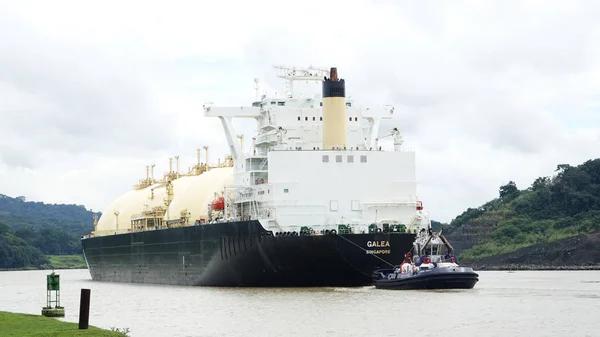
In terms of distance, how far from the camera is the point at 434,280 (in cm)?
4928

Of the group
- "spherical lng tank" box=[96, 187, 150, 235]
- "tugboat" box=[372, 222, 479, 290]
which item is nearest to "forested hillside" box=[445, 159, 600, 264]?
"spherical lng tank" box=[96, 187, 150, 235]

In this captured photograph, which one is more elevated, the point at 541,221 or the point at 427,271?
the point at 541,221

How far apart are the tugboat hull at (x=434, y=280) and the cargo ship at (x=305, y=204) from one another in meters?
1.98

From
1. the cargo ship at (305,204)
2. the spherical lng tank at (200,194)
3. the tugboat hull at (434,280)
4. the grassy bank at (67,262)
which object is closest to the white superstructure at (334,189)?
the cargo ship at (305,204)

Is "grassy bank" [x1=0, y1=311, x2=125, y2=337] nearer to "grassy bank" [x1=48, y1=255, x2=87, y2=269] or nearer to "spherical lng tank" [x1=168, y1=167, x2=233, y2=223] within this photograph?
"spherical lng tank" [x1=168, y1=167, x2=233, y2=223]

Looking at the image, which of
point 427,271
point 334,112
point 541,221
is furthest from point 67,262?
point 427,271

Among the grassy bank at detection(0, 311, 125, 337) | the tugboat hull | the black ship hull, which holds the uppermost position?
the black ship hull

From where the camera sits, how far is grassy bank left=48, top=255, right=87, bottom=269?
585 feet

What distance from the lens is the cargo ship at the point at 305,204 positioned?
171 feet

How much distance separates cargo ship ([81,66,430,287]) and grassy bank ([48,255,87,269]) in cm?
11609

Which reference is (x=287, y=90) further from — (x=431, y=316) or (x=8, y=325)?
(x=8, y=325)

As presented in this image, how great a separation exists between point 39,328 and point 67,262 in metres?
154

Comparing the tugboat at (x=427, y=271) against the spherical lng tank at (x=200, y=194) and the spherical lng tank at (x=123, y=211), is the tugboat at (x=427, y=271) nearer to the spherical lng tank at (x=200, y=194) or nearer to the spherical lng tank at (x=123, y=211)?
the spherical lng tank at (x=200, y=194)

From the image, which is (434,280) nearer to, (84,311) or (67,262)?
(84,311)
